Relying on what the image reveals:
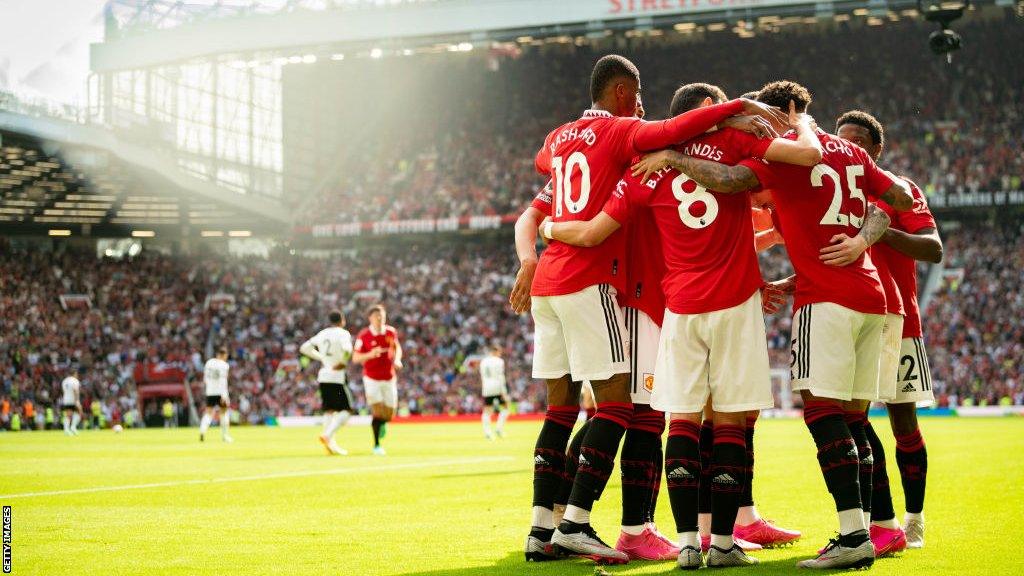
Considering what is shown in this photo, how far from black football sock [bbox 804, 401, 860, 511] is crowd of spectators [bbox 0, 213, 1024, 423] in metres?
31.0

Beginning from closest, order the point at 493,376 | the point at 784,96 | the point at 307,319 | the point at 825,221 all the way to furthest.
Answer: the point at 825,221 → the point at 784,96 → the point at 493,376 → the point at 307,319

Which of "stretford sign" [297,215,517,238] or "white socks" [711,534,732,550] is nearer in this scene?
"white socks" [711,534,732,550]

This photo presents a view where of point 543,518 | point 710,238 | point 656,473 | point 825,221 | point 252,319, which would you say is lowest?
point 543,518

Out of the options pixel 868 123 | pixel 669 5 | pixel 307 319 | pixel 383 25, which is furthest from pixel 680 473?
pixel 307 319

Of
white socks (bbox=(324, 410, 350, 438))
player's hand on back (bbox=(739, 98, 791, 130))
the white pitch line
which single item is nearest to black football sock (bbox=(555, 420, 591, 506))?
player's hand on back (bbox=(739, 98, 791, 130))

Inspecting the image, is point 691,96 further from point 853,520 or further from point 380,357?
point 380,357

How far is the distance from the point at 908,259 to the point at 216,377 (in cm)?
2230

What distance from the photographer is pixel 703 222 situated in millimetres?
5938

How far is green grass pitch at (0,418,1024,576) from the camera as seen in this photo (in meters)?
6.16

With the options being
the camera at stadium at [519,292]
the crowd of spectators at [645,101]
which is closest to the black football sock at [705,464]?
the camera at stadium at [519,292]

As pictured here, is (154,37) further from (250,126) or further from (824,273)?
(824,273)

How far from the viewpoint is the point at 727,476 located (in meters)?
5.81

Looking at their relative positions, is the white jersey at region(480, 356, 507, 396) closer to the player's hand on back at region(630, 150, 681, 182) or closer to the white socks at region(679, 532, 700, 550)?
the player's hand on back at region(630, 150, 681, 182)

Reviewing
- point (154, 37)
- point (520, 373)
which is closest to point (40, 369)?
point (154, 37)
